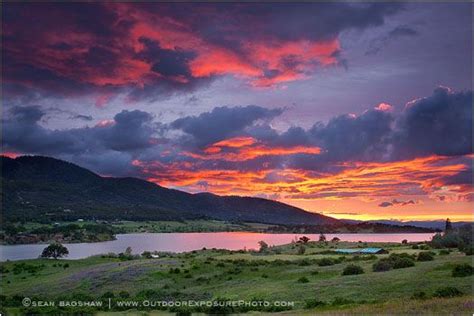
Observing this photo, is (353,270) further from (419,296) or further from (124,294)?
(124,294)

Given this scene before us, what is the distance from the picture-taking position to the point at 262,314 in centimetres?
3328

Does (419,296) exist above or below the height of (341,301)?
above

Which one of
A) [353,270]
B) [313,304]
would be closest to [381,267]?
[353,270]

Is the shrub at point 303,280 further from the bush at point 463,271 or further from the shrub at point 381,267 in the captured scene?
the bush at point 463,271

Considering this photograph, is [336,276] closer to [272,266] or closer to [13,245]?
[272,266]

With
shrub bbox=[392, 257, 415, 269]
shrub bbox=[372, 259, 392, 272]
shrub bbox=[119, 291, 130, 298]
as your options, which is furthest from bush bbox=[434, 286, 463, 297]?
shrub bbox=[119, 291, 130, 298]

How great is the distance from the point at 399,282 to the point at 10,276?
61624 mm

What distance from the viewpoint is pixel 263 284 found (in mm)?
50688

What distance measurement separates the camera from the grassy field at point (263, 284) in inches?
1340

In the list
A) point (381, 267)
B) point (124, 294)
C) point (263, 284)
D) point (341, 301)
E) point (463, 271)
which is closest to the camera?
point (341, 301)

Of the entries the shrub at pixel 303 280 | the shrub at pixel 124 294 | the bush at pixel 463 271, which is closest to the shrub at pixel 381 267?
the shrub at pixel 303 280

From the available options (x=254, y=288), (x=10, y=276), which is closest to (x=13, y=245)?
(x=10, y=276)

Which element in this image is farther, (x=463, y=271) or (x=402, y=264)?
(x=402, y=264)

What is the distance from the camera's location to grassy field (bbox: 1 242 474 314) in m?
34.0
